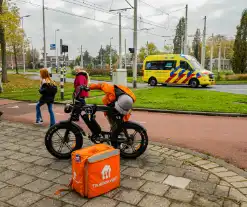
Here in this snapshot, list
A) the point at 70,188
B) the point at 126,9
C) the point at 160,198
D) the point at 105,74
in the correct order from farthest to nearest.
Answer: the point at 105,74 → the point at 126,9 → the point at 70,188 → the point at 160,198

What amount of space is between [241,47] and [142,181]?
31915 millimetres

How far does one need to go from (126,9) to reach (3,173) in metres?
18.3

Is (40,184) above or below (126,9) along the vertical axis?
below

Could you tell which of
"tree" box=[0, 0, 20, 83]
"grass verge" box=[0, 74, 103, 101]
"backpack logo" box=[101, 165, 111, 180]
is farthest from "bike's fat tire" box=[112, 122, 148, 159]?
"tree" box=[0, 0, 20, 83]

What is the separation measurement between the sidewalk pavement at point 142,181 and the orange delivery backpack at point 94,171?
100 millimetres

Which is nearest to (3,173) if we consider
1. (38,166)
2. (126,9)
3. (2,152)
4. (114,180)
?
(38,166)

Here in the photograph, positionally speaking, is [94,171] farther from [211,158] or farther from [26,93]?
[26,93]

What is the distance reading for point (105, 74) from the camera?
41.8 metres

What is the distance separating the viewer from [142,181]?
390cm

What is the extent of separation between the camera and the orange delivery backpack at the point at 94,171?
3.37 m

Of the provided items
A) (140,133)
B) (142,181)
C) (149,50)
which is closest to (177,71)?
(140,133)

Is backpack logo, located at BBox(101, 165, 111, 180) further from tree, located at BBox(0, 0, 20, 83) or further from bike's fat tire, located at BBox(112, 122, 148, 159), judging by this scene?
tree, located at BBox(0, 0, 20, 83)

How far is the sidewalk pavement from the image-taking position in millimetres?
3330

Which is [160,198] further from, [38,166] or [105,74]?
[105,74]
